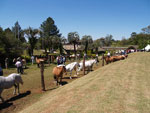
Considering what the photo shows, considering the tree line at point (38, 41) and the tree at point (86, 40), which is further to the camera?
the tree at point (86, 40)

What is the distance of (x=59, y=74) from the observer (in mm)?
11812

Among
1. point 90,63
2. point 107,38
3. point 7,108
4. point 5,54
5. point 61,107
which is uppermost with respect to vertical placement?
point 107,38

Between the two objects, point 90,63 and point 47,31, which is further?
point 47,31

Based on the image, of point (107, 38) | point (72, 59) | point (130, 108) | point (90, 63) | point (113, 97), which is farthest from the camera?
point (107, 38)

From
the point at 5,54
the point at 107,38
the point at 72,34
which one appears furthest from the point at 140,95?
the point at 107,38

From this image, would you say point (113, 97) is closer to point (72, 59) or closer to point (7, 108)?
point (7, 108)

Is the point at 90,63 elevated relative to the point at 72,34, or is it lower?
lower

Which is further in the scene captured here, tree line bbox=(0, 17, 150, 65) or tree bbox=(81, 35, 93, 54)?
tree bbox=(81, 35, 93, 54)

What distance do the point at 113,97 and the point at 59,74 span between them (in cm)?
618

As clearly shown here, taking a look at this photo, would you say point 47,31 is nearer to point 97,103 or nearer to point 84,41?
point 84,41

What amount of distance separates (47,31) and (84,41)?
177ft

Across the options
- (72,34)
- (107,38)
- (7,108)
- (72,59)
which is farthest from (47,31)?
(7,108)

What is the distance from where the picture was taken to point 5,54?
1045 inches

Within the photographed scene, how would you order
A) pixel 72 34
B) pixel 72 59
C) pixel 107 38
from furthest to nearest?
pixel 107 38, pixel 72 34, pixel 72 59
